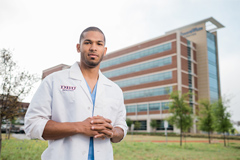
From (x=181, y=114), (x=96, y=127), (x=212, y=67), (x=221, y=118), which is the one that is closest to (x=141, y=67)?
(x=212, y=67)

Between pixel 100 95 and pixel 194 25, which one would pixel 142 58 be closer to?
pixel 194 25

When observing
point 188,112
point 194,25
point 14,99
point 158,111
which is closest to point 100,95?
point 14,99

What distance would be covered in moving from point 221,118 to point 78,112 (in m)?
21.5

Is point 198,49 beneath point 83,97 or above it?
above

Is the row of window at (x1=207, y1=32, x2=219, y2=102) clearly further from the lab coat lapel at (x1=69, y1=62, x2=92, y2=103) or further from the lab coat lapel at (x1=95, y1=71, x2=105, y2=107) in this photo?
the lab coat lapel at (x1=69, y1=62, x2=92, y2=103)

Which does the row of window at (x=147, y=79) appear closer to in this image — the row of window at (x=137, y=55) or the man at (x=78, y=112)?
the row of window at (x=137, y=55)

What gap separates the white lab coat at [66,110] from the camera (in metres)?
1.60

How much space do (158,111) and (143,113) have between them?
446 cm

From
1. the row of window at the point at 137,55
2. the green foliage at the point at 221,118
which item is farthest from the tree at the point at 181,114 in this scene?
the row of window at the point at 137,55

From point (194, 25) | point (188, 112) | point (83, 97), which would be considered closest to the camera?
point (83, 97)

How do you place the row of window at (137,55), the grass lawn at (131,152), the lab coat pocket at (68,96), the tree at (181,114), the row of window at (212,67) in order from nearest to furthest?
the lab coat pocket at (68,96) < the grass lawn at (131,152) < the tree at (181,114) < the row of window at (137,55) < the row of window at (212,67)

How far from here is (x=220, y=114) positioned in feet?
66.4

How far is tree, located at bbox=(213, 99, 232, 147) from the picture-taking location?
19828mm

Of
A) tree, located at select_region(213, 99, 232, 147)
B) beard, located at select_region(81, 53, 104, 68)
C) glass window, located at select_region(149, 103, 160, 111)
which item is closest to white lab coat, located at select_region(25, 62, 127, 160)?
beard, located at select_region(81, 53, 104, 68)
